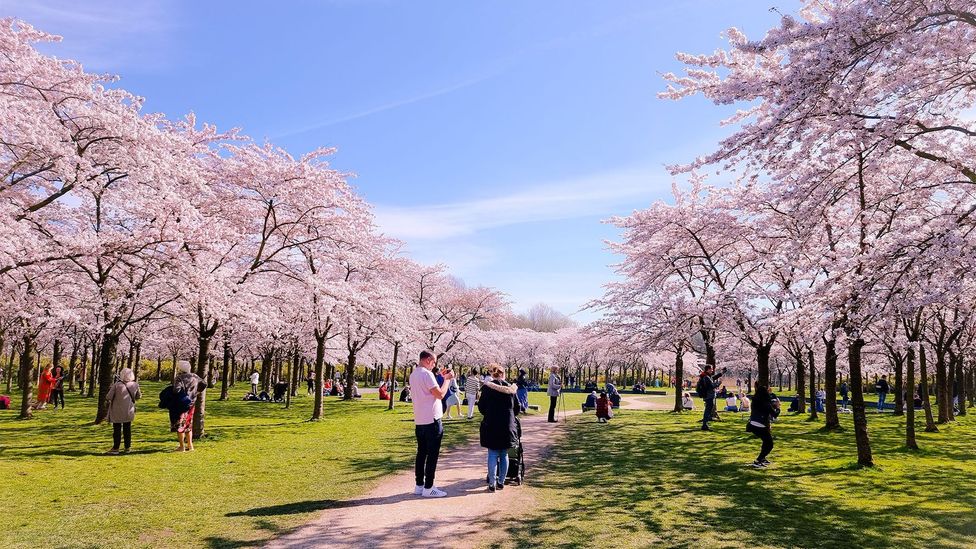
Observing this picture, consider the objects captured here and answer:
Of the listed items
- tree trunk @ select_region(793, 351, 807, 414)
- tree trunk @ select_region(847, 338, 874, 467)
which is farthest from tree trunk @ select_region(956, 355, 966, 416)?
tree trunk @ select_region(847, 338, 874, 467)

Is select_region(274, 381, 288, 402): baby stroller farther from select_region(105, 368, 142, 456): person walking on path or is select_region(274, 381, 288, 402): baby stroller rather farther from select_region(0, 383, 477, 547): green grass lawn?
select_region(105, 368, 142, 456): person walking on path

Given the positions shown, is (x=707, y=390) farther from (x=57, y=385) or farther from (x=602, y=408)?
(x=57, y=385)

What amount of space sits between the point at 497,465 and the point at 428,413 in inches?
75.8

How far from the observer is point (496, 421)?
28.2 ft

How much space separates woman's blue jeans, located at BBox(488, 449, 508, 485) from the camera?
8.75 meters

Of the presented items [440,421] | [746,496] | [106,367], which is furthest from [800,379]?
[106,367]

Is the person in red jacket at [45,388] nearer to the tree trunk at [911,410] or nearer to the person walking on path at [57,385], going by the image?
the person walking on path at [57,385]

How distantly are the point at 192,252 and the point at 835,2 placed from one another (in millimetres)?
13856

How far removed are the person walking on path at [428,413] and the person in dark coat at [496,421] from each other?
73cm

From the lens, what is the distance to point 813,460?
1250 cm

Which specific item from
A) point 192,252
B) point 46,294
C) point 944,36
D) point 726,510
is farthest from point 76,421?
point 944,36

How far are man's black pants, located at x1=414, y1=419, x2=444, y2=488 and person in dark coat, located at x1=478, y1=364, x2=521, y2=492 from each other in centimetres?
70

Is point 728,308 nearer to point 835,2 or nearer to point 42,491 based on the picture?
point 835,2

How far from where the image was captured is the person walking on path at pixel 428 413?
8.13 metres
